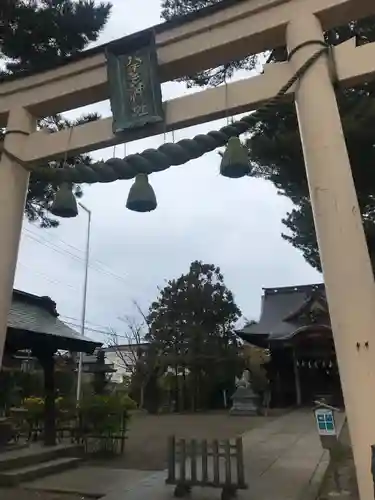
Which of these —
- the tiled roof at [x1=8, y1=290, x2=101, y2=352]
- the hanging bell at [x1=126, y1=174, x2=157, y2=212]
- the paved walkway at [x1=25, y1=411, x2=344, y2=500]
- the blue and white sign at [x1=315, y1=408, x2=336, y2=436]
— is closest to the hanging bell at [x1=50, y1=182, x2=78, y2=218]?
the hanging bell at [x1=126, y1=174, x2=157, y2=212]

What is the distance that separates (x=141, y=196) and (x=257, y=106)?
3.73ft

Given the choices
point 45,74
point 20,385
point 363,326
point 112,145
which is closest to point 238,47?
point 112,145

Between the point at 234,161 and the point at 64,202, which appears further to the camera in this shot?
the point at 64,202

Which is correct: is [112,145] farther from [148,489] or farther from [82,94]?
[148,489]

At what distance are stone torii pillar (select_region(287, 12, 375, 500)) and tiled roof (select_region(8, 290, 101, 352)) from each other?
6.55 m

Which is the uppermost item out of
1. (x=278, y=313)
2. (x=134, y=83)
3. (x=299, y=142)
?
(x=278, y=313)

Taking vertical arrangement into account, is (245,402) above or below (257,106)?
below

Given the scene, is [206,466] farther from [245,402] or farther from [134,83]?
[245,402]

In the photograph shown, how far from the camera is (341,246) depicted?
9.32 feet

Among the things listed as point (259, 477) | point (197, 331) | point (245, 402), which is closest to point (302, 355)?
point (245, 402)

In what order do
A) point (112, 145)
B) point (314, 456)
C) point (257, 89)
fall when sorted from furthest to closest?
point (314, 456), point (112, 145), point (257, 89)

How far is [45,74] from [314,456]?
7905mm

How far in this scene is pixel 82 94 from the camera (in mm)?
4145

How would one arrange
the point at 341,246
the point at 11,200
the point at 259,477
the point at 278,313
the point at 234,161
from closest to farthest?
the point at 341,246 < the point at 234,161 < the point at 11,200 < the point at 259,477 < the point at 278,313
